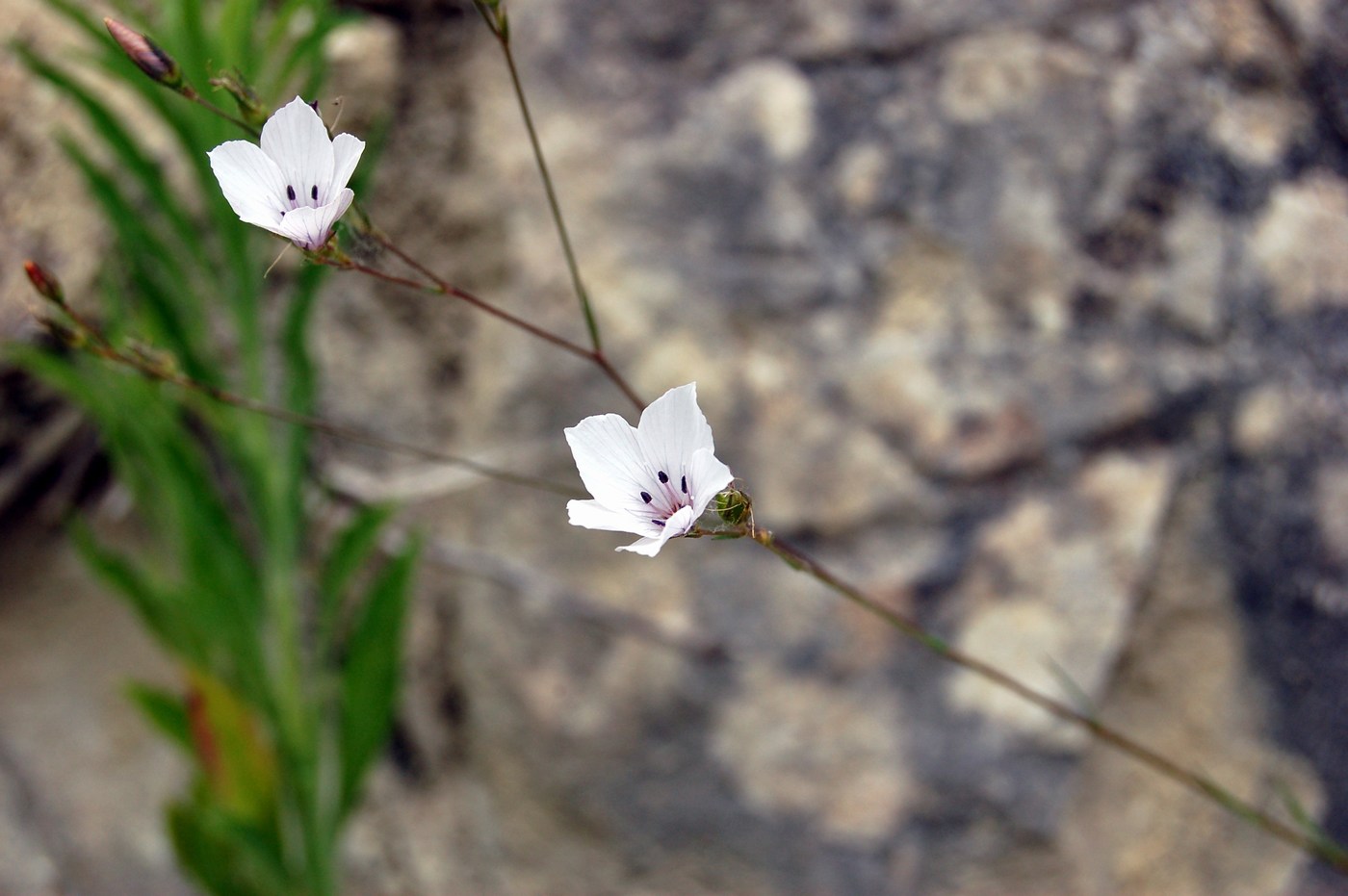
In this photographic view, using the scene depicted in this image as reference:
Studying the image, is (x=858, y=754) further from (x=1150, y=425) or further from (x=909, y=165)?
(x=909, y=165)

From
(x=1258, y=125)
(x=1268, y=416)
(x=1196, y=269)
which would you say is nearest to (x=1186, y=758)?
(x=1268, y=416)

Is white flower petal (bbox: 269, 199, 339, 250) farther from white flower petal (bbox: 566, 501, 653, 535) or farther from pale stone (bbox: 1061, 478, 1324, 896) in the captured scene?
pale stone (bbox: 1061, 478, 1324, 896)

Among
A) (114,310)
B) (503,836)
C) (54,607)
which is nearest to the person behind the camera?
(114,310)

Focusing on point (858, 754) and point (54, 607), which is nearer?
point (858, 754)

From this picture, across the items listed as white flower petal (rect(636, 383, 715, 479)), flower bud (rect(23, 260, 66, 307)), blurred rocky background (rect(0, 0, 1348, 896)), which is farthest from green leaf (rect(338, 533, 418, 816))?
white flower petal (rect(636, 383, 715, 479))

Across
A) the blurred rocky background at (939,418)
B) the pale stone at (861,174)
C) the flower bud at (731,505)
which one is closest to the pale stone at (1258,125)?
the blurred rocky background at (939,418)

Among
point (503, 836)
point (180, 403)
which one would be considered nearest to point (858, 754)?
point (503, 836)

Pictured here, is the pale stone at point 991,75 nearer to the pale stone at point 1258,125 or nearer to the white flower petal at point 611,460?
the pale stone at point 1258,125

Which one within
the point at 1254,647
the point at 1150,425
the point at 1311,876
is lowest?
the point at 1311,876

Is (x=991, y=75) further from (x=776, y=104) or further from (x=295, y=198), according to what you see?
(x=295, y=198)
